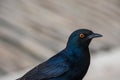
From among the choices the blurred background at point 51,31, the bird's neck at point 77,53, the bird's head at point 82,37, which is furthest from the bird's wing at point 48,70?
the blurred background at point 51,31

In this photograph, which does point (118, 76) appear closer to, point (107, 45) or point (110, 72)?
point (110, 72)

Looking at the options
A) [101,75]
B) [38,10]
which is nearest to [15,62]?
[101,75]

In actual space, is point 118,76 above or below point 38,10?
below

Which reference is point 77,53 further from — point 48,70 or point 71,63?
point 48,70

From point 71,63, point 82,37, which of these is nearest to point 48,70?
point 71,63

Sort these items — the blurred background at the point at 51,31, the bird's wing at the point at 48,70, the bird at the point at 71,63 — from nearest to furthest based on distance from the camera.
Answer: the bird at the point at 71,63, the bird's wing at the point at 48,70, the blurred background at the point at 51,31

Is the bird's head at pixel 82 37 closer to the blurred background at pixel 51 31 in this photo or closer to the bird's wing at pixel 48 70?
the bird's wing at pixel 48 70
